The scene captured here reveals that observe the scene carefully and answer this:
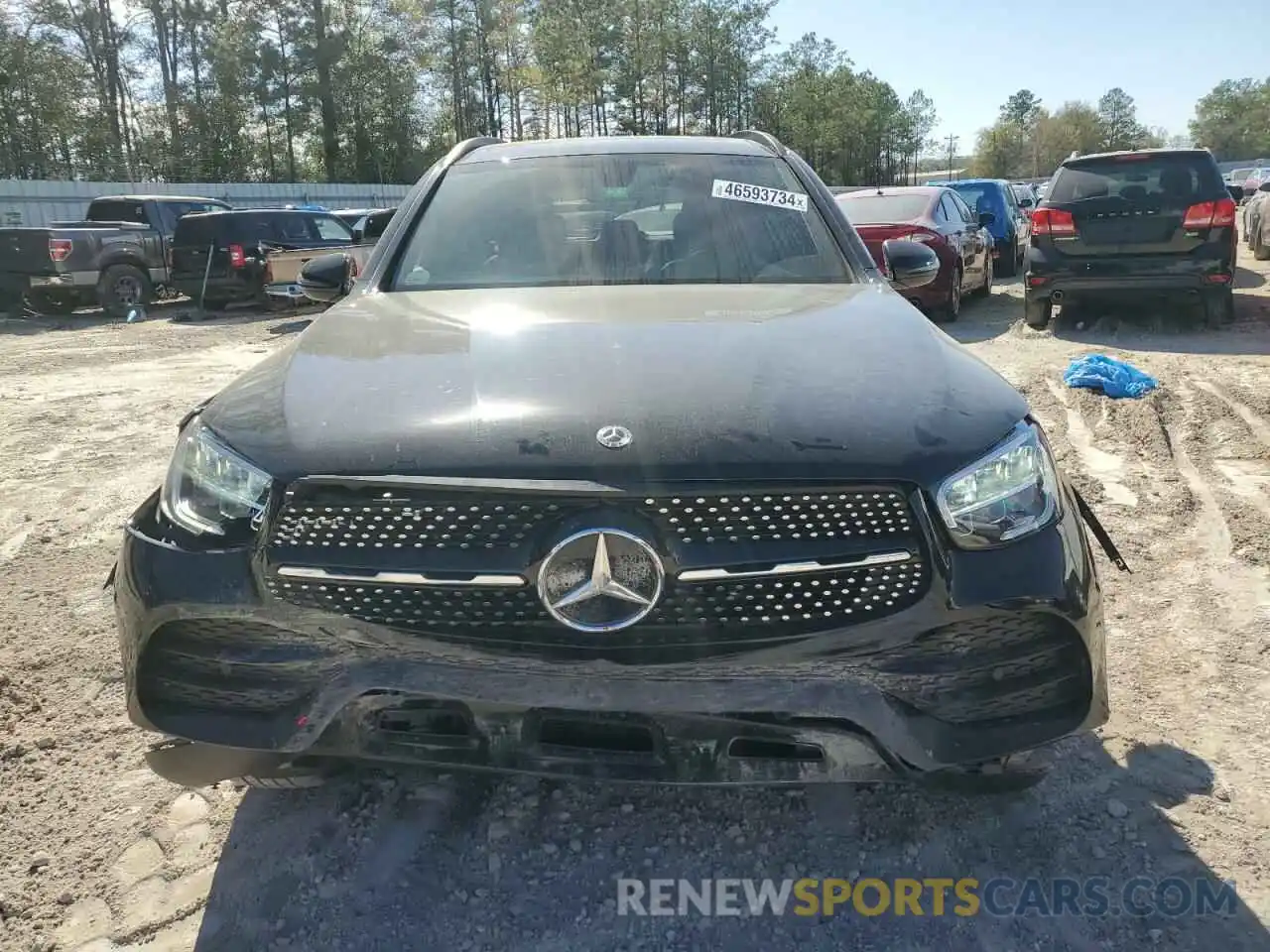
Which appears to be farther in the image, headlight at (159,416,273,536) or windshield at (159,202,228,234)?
windshield at (159,202,228,234)

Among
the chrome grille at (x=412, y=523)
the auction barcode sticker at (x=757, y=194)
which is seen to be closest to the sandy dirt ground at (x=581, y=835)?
the chrome grille at (x=412, y=523)

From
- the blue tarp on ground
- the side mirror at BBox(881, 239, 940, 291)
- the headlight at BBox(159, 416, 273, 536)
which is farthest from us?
the blue tarp on ground

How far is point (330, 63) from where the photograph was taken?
165 feet

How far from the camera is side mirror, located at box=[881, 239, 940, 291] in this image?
11.7ft

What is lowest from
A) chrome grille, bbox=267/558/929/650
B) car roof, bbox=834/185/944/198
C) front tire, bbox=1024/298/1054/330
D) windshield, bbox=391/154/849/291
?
front tire, bbox=1024/298/1054/330

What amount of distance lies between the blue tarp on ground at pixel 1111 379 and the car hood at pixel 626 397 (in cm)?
501

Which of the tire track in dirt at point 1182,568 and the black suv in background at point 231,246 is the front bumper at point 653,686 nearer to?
the tire track in dirt at point 1182,568

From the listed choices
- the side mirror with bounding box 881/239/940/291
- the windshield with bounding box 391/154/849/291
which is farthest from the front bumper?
the side mirror with bounding box 881/239/940/291

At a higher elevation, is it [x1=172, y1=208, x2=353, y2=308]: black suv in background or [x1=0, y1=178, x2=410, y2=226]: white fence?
[x1=0, y1=178, x2=410, y2=226]: white fence

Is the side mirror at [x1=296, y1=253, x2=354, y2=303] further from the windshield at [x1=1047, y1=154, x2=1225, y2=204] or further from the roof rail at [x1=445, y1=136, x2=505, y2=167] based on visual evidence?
the windshield at [x1=1047, y1=154, x2=1225, y2=204]

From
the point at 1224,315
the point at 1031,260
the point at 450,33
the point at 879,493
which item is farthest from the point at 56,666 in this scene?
the point at 450,33

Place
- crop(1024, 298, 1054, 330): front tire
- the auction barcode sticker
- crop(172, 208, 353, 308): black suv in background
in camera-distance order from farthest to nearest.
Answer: crop(172, 208, 353, 308): black suv in background < crop(1024, 298, 1054, 330): front tire < the auction barcode sticker

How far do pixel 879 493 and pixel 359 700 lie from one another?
1077 millimetres

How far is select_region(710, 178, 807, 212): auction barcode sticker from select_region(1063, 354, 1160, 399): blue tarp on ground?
4.50 meters
